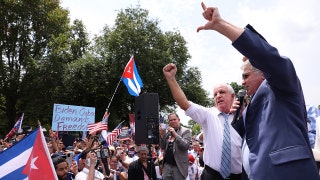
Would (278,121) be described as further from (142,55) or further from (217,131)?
(142,55)

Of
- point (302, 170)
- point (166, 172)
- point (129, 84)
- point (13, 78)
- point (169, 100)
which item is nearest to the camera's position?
point (302, 170)

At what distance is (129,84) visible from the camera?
456 inches

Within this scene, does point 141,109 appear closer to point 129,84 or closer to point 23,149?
point 23,149

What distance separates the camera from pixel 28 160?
3.89m

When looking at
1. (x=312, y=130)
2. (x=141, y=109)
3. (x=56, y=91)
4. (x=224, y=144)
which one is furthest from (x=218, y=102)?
(x=56, y=91)

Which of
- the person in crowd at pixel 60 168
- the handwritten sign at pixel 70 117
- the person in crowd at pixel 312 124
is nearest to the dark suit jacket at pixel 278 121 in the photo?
the person in crowd at pixel 312 124

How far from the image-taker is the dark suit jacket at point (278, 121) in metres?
1.91

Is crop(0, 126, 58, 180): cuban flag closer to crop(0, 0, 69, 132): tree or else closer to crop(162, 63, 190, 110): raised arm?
crop(162, 63, 190, 110): raised arm

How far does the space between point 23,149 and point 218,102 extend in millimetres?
2295

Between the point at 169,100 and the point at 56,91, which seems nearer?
the point at 56,91

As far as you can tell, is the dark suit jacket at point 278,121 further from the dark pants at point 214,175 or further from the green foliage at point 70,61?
the green foliage at point 70,61

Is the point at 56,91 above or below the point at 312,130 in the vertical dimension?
above

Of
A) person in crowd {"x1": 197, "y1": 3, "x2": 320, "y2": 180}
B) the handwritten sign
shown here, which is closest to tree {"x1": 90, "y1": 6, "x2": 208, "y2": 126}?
the handwritten sign

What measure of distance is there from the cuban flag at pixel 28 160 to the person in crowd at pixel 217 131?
1679mm
